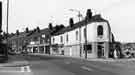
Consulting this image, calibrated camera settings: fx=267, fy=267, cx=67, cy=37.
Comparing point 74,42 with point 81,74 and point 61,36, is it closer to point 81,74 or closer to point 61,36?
point 61,36

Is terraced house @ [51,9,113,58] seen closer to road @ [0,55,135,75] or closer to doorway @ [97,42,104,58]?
doorway @ [97,42,104,58]

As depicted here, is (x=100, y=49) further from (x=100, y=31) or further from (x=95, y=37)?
(x=100, y=31)

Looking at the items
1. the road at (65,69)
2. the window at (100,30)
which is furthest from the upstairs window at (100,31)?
the road at (65,69)

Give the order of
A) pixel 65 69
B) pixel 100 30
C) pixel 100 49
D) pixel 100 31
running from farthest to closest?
1. pixel 100 31
2. pixel 100 30
3. pixel 100 49
4. pixel 65 69

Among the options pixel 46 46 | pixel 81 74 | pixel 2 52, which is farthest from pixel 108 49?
pixel 46 46

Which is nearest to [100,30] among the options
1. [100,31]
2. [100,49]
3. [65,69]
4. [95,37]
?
[100,31]

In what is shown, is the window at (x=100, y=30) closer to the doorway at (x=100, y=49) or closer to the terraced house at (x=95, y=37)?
the terraced house at (x=95, y=37)

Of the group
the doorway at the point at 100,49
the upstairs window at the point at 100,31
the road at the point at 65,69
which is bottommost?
the road at the point at 65,69

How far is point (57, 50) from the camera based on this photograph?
87250mm

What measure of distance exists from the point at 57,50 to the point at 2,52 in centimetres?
4656

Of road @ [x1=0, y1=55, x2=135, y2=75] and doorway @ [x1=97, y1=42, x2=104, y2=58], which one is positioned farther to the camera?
doorway @ [x1=97, y1=42, x2=104, y2=58]

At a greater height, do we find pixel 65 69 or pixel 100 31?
pixel 100 31

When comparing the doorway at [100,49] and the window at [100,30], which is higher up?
the window at [100,30]

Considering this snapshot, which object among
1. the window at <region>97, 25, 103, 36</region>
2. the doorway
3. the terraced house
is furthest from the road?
the window at <region>97, 25, 103, 36</region>
